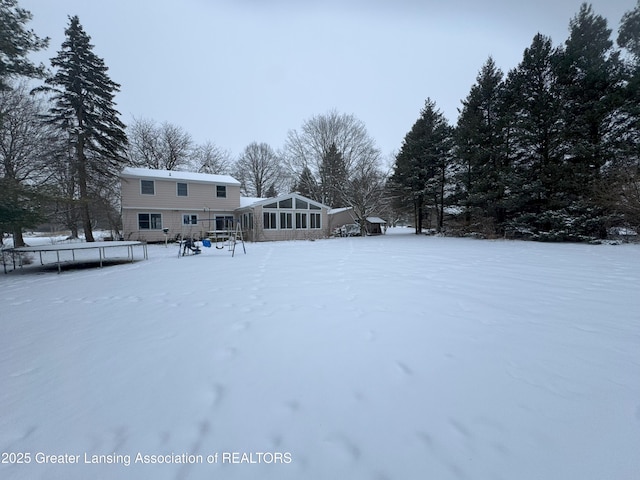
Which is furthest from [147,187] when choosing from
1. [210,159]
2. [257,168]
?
[257,168]

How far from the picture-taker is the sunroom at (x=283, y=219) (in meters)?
19.2

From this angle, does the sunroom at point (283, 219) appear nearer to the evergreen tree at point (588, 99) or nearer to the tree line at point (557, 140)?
the tree line at point (557, 140)

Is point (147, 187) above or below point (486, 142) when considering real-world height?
below

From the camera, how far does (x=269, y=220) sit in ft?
64.8

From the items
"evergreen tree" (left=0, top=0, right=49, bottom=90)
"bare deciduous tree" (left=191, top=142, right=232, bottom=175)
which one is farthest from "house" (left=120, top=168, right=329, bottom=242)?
"evergreen tree" (left=0, top=0, right=49, bottom=90)

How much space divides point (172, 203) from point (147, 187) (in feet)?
6.06

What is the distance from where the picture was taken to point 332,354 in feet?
8.45

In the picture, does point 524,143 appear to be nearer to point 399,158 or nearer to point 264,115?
point 399,158

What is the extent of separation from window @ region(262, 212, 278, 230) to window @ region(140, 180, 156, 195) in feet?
A: 26.1

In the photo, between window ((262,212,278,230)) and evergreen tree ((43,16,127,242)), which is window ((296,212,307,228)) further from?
evergreen tree ((43,16,127,242))

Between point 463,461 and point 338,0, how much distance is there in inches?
1564

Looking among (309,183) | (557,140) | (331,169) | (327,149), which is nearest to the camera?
(557,140)

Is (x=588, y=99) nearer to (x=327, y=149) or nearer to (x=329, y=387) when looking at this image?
(x=327, y=149)

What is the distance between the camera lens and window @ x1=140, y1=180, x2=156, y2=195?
17891 mm
